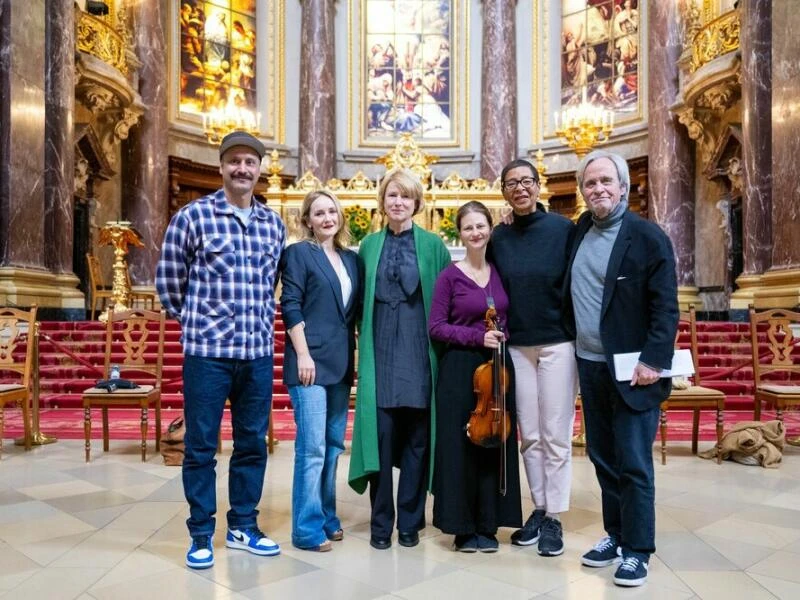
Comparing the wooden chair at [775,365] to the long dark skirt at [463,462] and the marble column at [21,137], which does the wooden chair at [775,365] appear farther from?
the marble column at [21,137]

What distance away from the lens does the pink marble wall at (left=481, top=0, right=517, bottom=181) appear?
1616 cm

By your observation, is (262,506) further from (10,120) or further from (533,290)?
(10,120)

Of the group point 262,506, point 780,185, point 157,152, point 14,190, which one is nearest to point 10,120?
point 14,190

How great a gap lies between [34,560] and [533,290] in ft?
7.87

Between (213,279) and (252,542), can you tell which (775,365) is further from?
(213,279)

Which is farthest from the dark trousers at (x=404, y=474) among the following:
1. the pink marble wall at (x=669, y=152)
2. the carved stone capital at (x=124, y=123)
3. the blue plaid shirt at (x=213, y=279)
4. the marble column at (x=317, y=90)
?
the marble column at (x=317, y=90)

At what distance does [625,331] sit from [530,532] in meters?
1.06

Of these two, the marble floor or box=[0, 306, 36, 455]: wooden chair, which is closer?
the marble floor

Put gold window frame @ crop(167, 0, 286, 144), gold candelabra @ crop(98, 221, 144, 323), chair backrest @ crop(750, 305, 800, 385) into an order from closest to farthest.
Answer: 1. chair backrest @ crop(750, 305, 800, 385)
2. gold candelabra @ crop(98, 221, 144, 323)
3. gold window frame @ crop(167, 0, 286, 144)

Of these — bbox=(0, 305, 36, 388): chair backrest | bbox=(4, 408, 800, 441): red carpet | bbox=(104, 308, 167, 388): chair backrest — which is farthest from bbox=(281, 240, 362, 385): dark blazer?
bbox=(0, 305, 36, 388): chair backrest

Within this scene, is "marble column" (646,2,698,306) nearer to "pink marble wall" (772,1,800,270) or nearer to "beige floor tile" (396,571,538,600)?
"pink marble wall" (772,1,800,270)

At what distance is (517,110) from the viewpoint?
16.7 meters

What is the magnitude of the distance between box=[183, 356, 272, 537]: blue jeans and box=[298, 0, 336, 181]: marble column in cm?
1301

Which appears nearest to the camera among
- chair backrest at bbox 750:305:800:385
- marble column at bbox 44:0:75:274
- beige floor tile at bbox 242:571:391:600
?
beige floor tile at bbox 242:571:391:600
